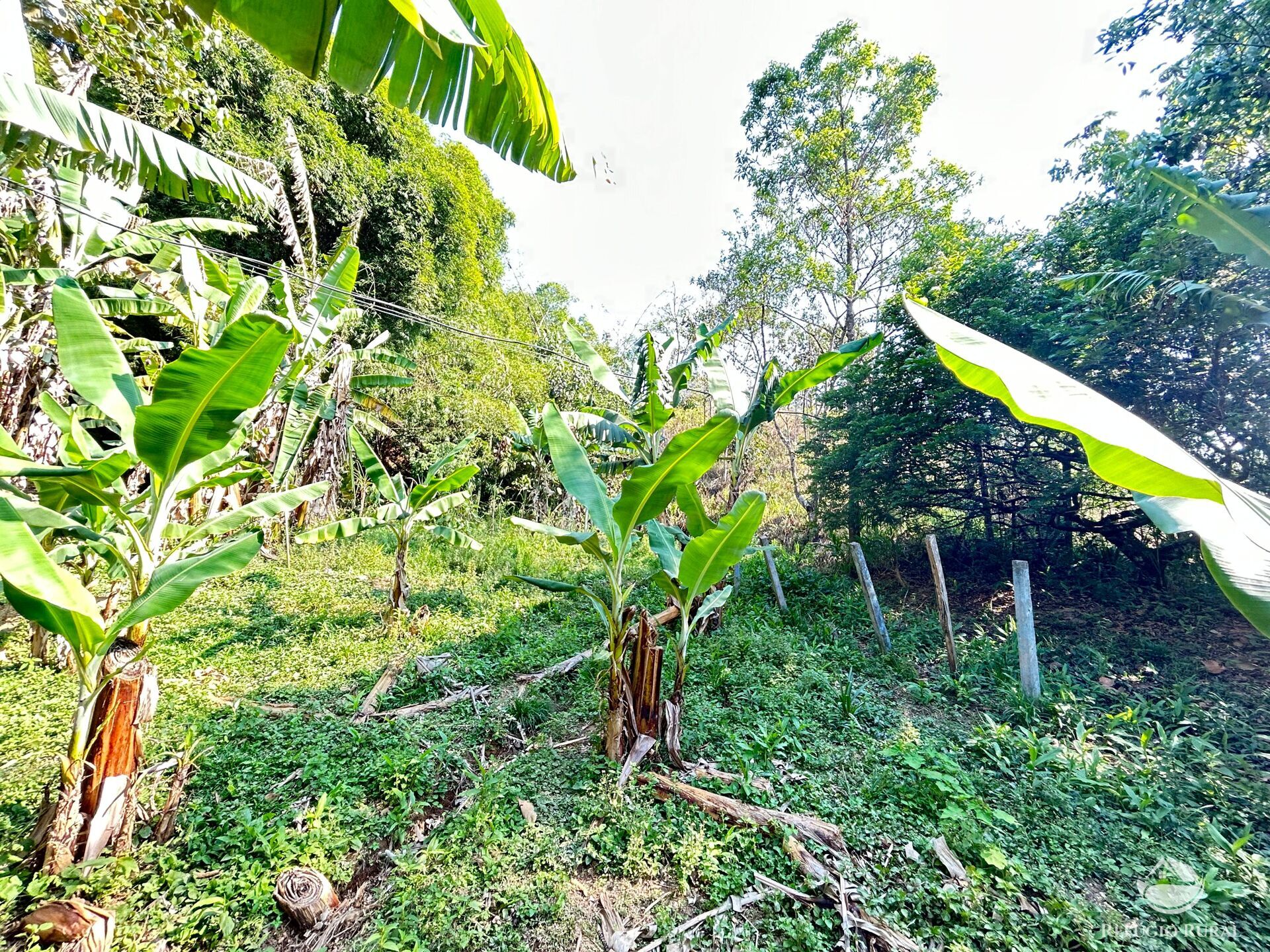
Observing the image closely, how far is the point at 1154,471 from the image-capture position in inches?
36.7

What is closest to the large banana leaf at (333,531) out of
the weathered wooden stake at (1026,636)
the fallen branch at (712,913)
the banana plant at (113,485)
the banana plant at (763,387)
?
the banana plant at (113,485)


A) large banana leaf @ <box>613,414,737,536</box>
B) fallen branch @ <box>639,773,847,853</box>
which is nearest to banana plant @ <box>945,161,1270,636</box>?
large banana leaf @ <box>613,414,737,536</box>

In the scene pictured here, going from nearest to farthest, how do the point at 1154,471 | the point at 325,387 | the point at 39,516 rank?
1. the point at 1154,471
2. the point at 39,516
3. the point at 325,387

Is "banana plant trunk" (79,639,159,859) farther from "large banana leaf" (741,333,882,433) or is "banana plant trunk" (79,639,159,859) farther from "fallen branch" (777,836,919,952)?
"large banana leaf" (741,333,882,433)

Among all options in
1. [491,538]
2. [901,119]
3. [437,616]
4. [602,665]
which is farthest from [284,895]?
[901,119]

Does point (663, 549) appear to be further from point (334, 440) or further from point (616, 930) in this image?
point (334, 440)

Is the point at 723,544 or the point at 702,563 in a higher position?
the point at 723,544

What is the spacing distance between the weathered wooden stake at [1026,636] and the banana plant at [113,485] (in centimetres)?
477

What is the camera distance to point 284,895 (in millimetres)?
1643

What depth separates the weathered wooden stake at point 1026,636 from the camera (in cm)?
329

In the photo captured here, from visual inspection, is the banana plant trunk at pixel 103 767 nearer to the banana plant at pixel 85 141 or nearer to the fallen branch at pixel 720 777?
the banana plant at pixel 85 141

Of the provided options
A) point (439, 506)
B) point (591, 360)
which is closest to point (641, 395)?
point (591, 360)

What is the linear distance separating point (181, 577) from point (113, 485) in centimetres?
64

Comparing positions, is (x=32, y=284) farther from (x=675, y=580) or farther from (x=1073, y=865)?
(x=1073, y=865)
